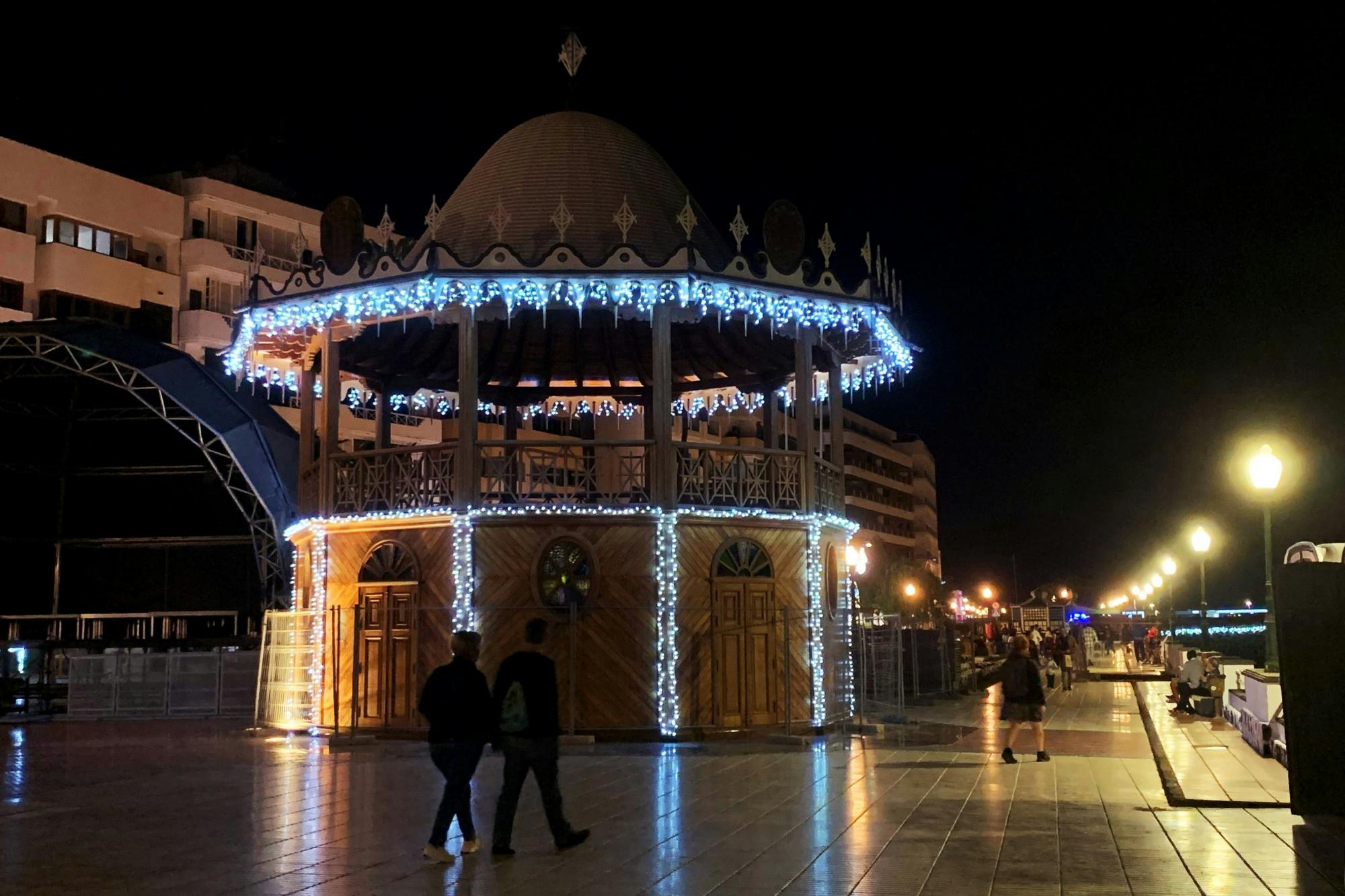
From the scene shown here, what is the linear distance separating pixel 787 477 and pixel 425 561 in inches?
232

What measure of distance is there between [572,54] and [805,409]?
26.4 ft

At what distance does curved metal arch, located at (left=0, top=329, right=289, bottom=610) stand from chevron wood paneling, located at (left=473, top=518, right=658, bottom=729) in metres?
12.4

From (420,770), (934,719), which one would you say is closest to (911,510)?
(934,719)

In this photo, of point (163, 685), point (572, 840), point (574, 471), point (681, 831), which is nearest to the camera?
point (572, 840)

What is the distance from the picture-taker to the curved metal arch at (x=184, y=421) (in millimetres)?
29875

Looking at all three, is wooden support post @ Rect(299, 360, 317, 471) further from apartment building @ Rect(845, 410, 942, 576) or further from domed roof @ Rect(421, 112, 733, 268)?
apartment building @ Rect(845, 410, 942, 576)

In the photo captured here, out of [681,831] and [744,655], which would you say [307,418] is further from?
[681,831]

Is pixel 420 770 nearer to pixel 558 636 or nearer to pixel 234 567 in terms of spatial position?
pixel 558 636

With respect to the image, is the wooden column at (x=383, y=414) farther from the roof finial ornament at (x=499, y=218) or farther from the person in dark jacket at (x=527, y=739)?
the person in dark jacket at (x=527, y=739)

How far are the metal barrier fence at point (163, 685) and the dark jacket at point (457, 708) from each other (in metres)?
18.5

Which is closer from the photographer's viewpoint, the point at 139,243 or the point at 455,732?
the point at 455,732

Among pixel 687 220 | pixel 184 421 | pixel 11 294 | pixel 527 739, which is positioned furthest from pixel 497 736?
pixel 11 294

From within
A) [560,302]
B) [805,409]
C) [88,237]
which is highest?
[88,237]

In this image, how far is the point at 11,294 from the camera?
4806 centimetres
